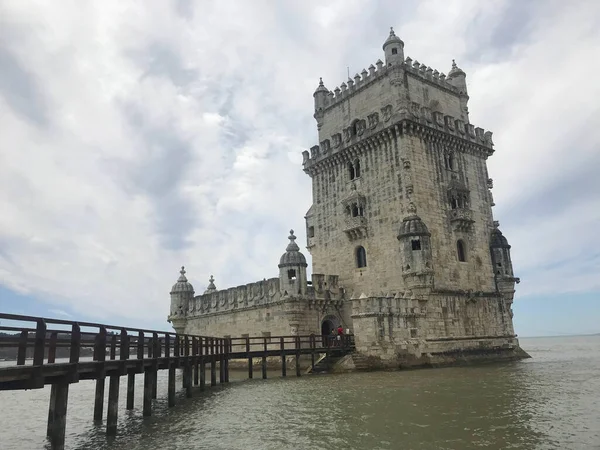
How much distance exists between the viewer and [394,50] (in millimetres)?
36094

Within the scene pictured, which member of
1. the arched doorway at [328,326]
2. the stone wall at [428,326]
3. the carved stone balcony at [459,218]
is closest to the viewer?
the stone wall at [428,326]

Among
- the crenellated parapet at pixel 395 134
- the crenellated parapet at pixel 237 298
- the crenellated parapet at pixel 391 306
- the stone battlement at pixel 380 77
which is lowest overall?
the crenellated parapet at pixel 391 306

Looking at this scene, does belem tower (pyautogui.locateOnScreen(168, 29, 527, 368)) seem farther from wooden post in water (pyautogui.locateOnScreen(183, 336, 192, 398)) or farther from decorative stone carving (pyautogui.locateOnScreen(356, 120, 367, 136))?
wooden post in water (pyautogui.locateOnScreen(183, 336, 192, 398))

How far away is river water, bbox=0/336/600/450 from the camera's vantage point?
11609 mm

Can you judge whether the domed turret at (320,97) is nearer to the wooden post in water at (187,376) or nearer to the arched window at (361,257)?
the arched window at (361,257)

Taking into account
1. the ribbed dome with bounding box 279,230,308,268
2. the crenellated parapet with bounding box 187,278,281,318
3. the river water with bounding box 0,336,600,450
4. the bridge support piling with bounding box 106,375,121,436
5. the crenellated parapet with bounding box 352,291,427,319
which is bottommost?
the river water with bounding box 0,336,600,450

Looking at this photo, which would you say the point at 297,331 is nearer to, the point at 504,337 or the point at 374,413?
the point at 504,337

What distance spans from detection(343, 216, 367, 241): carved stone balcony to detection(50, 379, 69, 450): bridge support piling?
2556cm

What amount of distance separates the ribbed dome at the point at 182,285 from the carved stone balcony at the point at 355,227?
18271mm

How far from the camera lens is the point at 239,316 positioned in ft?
129

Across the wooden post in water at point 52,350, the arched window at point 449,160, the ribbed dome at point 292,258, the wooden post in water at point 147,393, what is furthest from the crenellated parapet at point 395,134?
the wooden post in water at point 52,350

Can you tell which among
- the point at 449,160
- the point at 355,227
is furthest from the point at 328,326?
the point at 449,160

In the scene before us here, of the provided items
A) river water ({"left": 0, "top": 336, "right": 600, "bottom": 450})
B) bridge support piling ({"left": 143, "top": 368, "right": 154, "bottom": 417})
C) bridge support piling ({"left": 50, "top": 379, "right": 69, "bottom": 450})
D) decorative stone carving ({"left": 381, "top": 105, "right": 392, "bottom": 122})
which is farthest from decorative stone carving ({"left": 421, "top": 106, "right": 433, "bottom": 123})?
bridge support piling ({"left": 50, "top": 379, "right": 69, "bottom": 450})

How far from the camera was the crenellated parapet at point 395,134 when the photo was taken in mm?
33875
